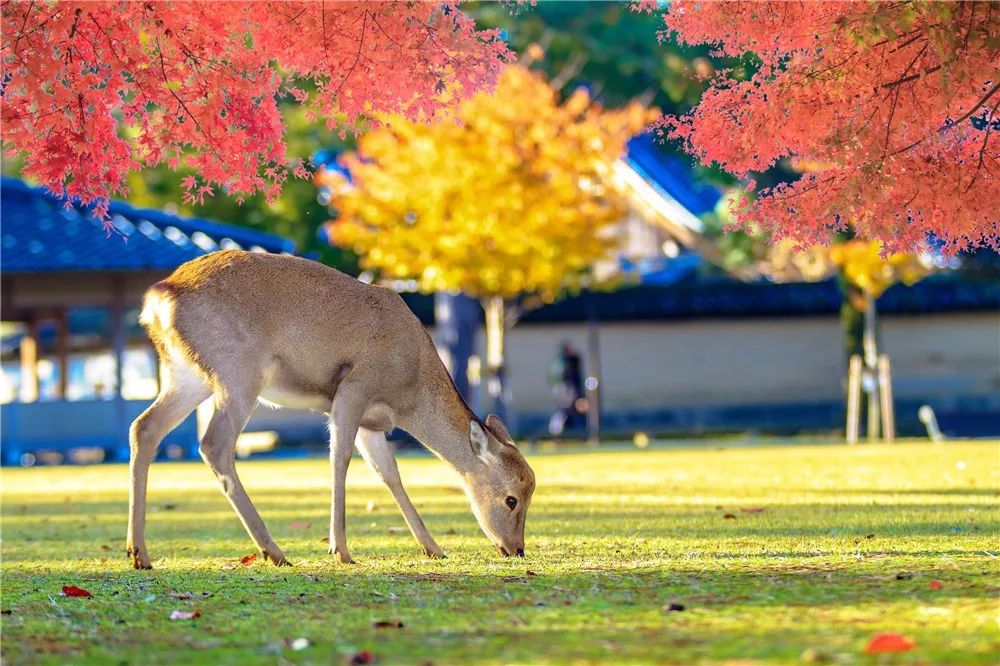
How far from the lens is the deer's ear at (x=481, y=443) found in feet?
36.4

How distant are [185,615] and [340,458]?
10.1 ft

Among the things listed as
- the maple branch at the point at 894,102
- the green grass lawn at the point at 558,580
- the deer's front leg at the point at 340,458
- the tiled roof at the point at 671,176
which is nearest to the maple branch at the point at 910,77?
the maple branch at the point at 894,102

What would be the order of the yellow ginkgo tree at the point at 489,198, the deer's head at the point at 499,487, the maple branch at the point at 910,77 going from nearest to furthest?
the maple branch at the point at 910,77 → the deer's head at the point at 499,487 → the yellow ginkgo tree at the point at 489,198

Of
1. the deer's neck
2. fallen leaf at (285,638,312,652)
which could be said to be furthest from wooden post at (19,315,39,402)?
fallen leaf at (285,638,312,652)

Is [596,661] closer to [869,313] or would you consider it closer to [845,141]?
[845,141]

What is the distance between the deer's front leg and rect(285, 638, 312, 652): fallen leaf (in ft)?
11.9

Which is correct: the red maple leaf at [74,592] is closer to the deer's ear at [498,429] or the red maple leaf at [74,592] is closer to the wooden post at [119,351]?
the deer's ear at [498,429]

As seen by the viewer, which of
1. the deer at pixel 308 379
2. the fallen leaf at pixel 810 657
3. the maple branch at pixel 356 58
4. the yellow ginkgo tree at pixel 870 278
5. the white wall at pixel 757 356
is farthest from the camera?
the white wall at pixel 757 356

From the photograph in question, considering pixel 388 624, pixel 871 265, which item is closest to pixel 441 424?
pixel 388 624

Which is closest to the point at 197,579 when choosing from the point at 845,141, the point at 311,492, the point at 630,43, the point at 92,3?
the point at 92,3

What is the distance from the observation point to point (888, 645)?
6035mm

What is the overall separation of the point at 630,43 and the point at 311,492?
1373 inches

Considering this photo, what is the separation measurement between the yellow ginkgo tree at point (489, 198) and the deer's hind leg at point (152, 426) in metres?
21.5

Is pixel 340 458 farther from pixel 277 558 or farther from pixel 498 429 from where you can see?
pixel 498 429
